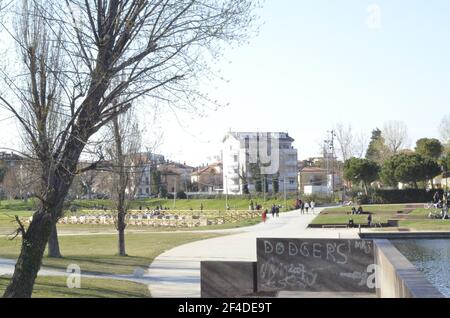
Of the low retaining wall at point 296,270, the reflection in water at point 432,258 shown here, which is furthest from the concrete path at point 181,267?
the reflection in water at point 432,258

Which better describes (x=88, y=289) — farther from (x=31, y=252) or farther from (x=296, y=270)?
(x=31, y=252)

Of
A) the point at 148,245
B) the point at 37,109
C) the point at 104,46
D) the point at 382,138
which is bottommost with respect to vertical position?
the point at 148,245

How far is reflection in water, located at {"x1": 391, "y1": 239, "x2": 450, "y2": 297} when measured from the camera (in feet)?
49.4

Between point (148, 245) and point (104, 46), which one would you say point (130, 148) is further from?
point (104, 46)

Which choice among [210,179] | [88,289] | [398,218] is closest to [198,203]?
[210,179]

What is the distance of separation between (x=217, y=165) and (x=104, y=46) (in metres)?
124

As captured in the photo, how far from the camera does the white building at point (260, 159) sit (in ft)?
320

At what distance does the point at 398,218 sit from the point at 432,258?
77.6ft

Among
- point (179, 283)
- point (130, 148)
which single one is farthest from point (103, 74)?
point (130, 148)

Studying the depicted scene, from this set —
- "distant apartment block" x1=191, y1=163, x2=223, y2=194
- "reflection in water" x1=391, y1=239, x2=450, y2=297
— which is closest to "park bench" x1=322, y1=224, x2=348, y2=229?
"reflection in water" x1=391, y1=239, x2=450, y2=297

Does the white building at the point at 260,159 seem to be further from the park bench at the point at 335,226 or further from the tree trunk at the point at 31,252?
the tree trunk at the point at 31,252

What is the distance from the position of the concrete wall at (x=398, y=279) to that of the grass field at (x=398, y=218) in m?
22.0

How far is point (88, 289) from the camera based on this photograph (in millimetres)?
14539

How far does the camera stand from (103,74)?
9508 mm
